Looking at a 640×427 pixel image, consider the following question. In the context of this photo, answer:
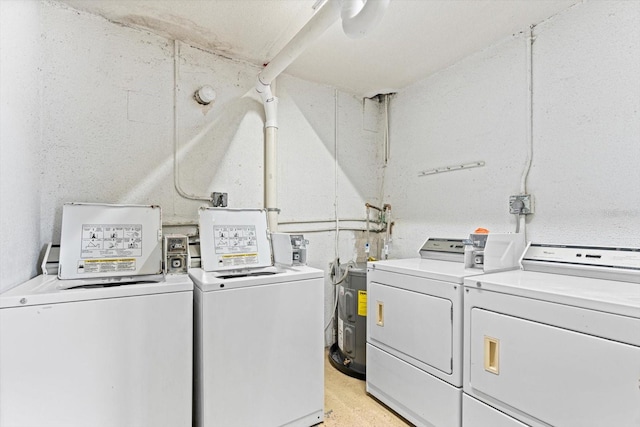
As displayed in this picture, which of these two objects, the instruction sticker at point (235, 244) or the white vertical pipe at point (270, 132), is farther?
the white vertical pipe at point (270, 132)

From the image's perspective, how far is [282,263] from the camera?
2.08 m

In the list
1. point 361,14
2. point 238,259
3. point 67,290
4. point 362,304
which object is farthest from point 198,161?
point 362,304

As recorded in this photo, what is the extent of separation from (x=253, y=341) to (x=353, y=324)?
1006 mm

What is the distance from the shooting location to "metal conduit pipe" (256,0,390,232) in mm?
1303

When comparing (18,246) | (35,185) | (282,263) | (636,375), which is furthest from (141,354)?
(636,375)

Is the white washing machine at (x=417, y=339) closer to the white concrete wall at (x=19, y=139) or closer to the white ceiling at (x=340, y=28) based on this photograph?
the white ceiling at (x=340, y=28)

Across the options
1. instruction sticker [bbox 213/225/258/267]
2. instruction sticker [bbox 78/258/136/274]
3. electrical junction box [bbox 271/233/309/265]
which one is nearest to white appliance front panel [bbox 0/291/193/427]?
instruction sticker [bbox 78/258/136/274]

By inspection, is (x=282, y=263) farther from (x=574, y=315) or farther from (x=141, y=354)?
(x=574, y=315)

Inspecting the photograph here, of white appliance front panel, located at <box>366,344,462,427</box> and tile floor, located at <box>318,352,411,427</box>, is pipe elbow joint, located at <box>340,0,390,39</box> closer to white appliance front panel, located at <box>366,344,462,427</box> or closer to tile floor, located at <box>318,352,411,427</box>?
white appliance front panel, located at <box>366,344,462,427</box>

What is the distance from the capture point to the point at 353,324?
2.37 meters

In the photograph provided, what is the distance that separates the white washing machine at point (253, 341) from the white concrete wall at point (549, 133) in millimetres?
1366

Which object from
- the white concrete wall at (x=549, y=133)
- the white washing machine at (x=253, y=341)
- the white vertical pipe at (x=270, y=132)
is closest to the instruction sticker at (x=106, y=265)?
the white washing machine at (x=253, y=341)

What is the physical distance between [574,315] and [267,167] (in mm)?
2009

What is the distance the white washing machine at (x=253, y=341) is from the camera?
4.87ft
